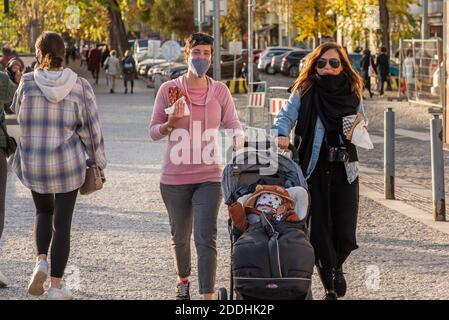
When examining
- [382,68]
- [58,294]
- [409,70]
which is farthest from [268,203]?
[382,68]

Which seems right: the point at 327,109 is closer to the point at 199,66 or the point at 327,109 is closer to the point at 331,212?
the point at 331,212

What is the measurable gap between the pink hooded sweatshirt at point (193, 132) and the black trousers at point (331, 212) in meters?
0.75

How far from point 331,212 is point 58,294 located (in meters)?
1.81

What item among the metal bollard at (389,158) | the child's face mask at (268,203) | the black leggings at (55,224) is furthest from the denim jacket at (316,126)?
the metal bollard at (389,158)

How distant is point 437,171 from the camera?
39.8 ft

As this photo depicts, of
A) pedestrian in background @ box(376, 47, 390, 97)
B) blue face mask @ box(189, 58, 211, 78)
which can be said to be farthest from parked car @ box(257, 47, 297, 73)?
blue face mask @ box(189, 58, 211, 78)

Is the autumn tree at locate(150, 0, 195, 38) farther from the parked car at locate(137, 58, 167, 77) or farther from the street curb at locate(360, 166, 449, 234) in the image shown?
the street curb at locate(360, 166, 449, 234)

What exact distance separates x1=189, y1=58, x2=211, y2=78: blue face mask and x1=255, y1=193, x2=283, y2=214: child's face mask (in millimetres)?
885

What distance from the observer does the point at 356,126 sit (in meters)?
7.81

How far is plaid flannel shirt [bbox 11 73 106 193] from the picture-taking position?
7.68 m

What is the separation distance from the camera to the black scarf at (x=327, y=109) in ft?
25.7

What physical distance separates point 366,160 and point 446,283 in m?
10.4
